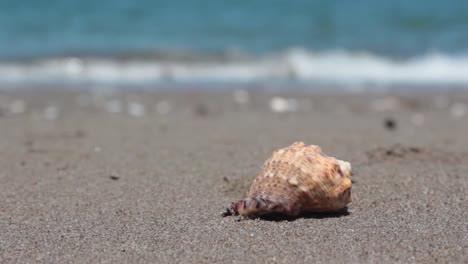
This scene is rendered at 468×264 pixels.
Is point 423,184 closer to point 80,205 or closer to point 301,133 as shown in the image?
point 80,205

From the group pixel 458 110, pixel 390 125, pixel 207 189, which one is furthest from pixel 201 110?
pixel 207 189

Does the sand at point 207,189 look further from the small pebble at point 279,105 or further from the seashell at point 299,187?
the small pebble at point 279,105

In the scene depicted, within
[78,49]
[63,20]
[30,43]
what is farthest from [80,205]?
[63,20]

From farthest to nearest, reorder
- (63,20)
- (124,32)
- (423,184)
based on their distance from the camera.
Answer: (63,20), (124,32), (423,184)

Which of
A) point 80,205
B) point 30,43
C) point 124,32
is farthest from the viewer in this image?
point 124,32

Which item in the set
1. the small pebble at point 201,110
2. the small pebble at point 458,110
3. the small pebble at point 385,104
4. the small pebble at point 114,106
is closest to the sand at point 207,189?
the small pebble at point 201,110
